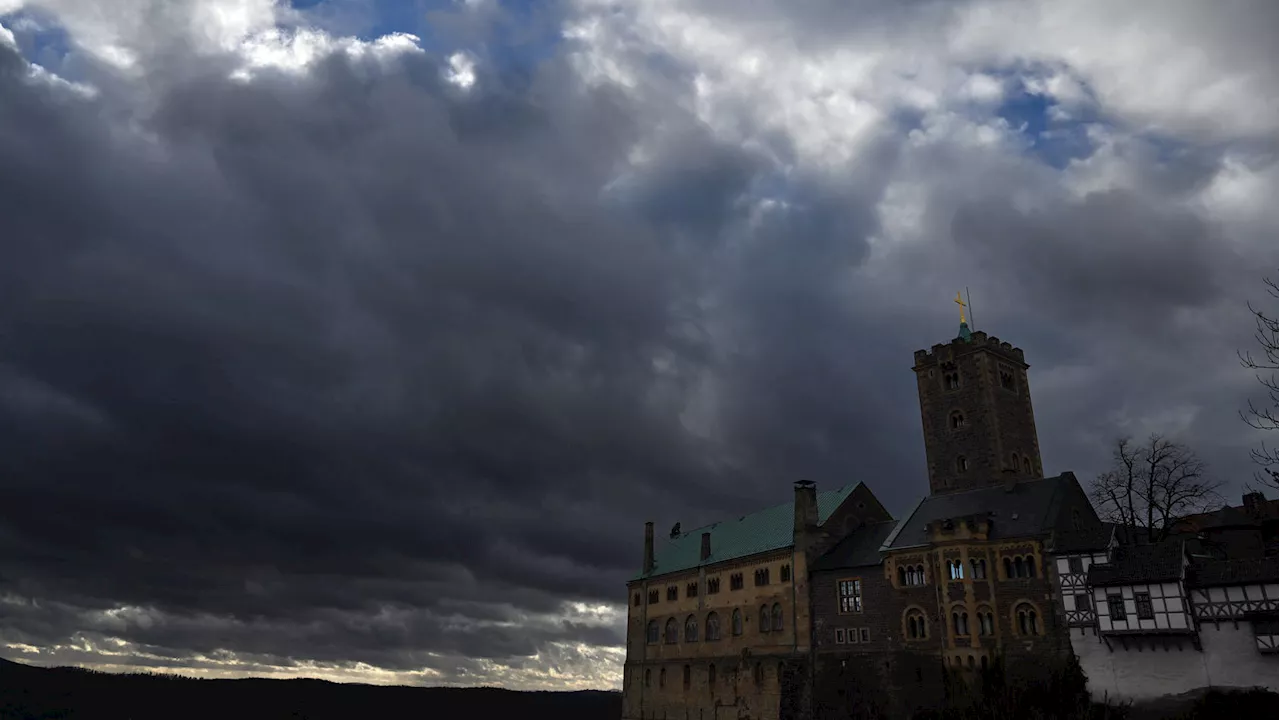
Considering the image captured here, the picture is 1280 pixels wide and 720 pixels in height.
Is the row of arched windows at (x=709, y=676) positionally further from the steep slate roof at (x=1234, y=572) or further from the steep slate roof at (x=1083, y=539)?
the steep slate roof at (x=1234, y=572)

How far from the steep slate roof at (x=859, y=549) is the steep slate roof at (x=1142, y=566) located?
57.5 ft

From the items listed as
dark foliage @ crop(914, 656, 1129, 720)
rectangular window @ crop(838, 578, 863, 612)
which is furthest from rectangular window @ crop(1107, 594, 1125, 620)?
rectangular window @ crop(838, 578, 863, 612)

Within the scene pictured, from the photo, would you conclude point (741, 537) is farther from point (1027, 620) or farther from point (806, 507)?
point (1027, 620)

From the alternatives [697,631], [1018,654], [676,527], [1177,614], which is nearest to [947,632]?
[1018,654]

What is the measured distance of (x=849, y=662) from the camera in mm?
67875

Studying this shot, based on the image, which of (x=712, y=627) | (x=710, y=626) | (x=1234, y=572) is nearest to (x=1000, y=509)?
(x=1234, y=572)

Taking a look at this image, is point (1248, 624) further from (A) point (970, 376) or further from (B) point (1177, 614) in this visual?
(A) point (970, 376)

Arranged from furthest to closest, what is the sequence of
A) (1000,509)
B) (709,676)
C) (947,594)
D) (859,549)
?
1. (709,676)
2. (859,549)
3. (1000,509)
4. (947,594)

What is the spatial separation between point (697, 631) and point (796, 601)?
1588cm

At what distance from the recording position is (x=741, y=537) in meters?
88.2

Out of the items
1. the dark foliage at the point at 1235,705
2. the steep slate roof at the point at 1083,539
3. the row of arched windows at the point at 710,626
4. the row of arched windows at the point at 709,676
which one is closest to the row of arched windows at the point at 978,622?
the steep slate roof at the point at 1083,539

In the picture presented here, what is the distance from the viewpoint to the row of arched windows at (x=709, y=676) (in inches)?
2953

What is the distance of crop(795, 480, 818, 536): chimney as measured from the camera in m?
77.5

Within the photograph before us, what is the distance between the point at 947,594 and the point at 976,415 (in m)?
23.6
